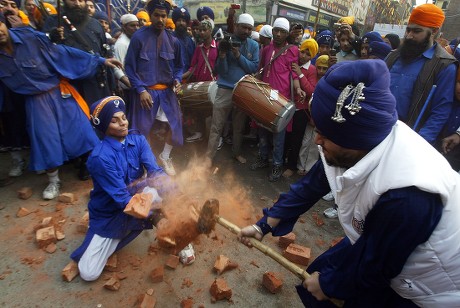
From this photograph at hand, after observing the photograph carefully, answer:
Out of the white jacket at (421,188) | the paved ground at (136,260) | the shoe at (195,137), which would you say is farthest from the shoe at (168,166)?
the white jacket at (421,188)

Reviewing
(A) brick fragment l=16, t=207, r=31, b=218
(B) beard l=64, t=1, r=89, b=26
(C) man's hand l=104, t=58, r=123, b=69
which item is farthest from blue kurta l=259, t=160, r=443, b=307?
(B) beard l=64, t=1, r=89, b=26

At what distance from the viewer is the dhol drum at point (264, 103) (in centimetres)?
428

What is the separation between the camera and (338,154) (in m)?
1.47

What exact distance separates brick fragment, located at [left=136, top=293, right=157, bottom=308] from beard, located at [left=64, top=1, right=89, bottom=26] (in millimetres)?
3899

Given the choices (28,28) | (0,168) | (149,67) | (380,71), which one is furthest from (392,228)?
(0,168)

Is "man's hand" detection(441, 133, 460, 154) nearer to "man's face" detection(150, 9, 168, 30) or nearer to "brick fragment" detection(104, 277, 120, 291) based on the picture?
"brick fragment" detection(104, 277, 120, 291)

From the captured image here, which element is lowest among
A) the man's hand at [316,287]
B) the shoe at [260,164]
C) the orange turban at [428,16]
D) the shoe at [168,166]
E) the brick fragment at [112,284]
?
the shoe at [260,164]

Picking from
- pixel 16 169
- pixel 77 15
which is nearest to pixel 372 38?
pixel 77 15

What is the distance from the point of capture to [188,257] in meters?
3.04

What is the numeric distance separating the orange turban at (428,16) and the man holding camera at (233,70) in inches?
96.6

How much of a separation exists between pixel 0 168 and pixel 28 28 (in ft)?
7.57

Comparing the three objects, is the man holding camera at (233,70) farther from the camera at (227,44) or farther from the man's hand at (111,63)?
the man's hand at (111,63)

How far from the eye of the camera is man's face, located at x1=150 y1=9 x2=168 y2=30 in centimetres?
416

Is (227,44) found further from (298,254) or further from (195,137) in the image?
(298,254)
